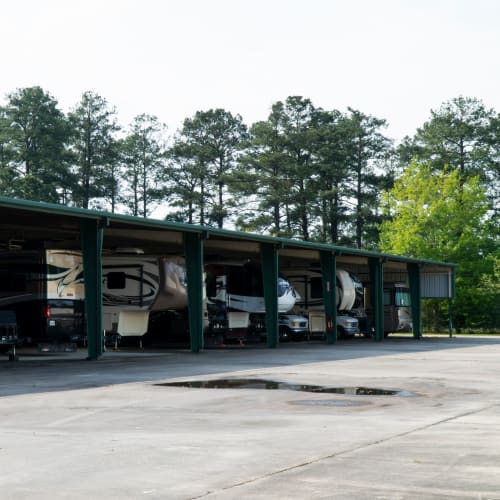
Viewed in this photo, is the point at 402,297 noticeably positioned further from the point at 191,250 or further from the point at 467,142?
the point at 467,142

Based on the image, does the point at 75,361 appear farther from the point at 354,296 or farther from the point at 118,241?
the point at 354,296

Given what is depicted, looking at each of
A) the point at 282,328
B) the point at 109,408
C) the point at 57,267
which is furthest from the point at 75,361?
the point at 282,328

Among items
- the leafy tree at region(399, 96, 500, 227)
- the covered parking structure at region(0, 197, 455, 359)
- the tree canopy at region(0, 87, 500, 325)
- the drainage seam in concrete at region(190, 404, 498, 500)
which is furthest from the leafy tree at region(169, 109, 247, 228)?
the drainage seam in concrete at region(190, 404, 498, 500)

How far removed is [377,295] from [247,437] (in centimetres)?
3061

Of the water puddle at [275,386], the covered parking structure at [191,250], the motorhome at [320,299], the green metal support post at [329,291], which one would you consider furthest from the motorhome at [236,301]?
the water puddle at [275,386]

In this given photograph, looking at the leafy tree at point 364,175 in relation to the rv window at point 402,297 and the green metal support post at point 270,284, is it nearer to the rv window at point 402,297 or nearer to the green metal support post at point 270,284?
the rv window at point 402,297

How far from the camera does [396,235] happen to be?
60719 mm

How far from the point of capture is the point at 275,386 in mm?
16609

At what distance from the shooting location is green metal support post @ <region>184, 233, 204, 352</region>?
28.8 meters

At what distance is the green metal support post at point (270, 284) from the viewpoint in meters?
32.7

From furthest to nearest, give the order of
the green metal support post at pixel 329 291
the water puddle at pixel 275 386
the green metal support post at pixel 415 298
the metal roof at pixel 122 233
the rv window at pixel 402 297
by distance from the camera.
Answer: the green metal support post at pixel 415 298 < the rv window at pixel 402 297 < the green metal support post at pixel 329 291 < the metal roof at pixel 122 233 < the water puddle at pixel 275 386

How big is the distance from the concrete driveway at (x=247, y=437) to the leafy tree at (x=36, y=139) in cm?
5161

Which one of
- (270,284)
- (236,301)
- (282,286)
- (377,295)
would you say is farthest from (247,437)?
(377,295)

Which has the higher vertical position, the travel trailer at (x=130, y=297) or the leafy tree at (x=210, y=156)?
the leafy tree at (x=210, y=156)
